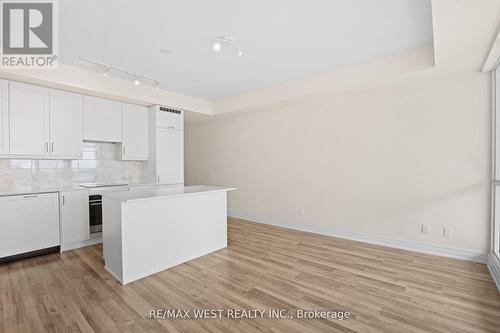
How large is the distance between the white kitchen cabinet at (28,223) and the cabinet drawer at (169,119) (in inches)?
83.2

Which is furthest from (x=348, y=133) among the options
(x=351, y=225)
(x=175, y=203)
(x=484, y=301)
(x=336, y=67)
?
(x=175, y=203)

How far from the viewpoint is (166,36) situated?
8.80 feet

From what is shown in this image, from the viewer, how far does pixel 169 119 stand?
15.8ft

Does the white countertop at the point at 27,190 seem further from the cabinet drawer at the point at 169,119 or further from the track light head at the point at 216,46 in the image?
the track light head at the point at 216,46

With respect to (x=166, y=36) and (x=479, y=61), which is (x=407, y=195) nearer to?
(x=479, y=61)

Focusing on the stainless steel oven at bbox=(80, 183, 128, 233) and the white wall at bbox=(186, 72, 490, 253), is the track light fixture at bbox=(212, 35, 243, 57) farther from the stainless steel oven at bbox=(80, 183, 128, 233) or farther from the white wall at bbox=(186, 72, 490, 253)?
the stainless steel oven at bbox=(80, 183, 128, 233)

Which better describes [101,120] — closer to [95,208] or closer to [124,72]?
[124,72]

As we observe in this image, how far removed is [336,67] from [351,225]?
259cm

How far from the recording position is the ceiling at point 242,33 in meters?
2.20

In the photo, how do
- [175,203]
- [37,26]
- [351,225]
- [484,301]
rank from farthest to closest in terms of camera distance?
[351,225] → [175,203] → [37,26] → [484,301]

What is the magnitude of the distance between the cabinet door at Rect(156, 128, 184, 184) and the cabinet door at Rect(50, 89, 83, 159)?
1281 mm

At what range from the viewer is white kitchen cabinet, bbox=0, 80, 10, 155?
3.13m

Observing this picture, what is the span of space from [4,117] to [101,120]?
3.94 feet

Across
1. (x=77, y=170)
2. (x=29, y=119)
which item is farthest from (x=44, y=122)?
(x=77, y=170)
